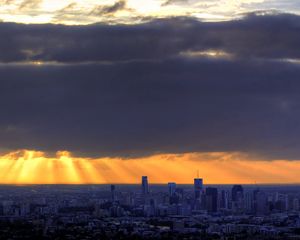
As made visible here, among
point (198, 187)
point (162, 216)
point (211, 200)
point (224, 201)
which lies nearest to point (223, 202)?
point (224, 201)

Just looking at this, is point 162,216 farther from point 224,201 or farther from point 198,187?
point 198,187

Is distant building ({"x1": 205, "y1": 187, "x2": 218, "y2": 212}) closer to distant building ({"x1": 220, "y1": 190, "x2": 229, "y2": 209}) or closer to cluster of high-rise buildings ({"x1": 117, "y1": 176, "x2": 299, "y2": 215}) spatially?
cluster of high-rise buildings ({"x1": 117, "y1": 176, "x2": 299, "y2": 215})

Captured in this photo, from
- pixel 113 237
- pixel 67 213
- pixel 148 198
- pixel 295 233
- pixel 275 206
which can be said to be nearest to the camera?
pixel 113 237

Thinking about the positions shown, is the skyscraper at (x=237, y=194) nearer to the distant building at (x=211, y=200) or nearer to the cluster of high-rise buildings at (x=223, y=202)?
the cluster of high-rise buildings at (x=223, y=202)

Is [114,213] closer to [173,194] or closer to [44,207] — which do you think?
[44,207]

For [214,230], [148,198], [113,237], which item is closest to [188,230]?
[214,230]

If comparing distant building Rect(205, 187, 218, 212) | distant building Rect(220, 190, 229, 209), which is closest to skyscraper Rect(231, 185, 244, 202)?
distant building Rect(220, 190, 229, 209)

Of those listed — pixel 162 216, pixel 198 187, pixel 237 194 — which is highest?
pixel 198 187

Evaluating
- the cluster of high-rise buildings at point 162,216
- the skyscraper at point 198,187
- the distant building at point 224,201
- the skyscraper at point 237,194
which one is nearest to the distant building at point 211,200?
the cluster of high-rise buildings at point 162,216

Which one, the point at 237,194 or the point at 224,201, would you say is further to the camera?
the point at 237,194

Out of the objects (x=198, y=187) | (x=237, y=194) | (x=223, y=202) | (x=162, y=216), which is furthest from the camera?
(x=198, y=187)

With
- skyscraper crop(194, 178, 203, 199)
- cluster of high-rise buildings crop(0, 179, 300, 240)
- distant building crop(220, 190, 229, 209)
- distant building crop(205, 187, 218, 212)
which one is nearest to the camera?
cluster of high-rise buildings crop(0, 179, 300, 240)
